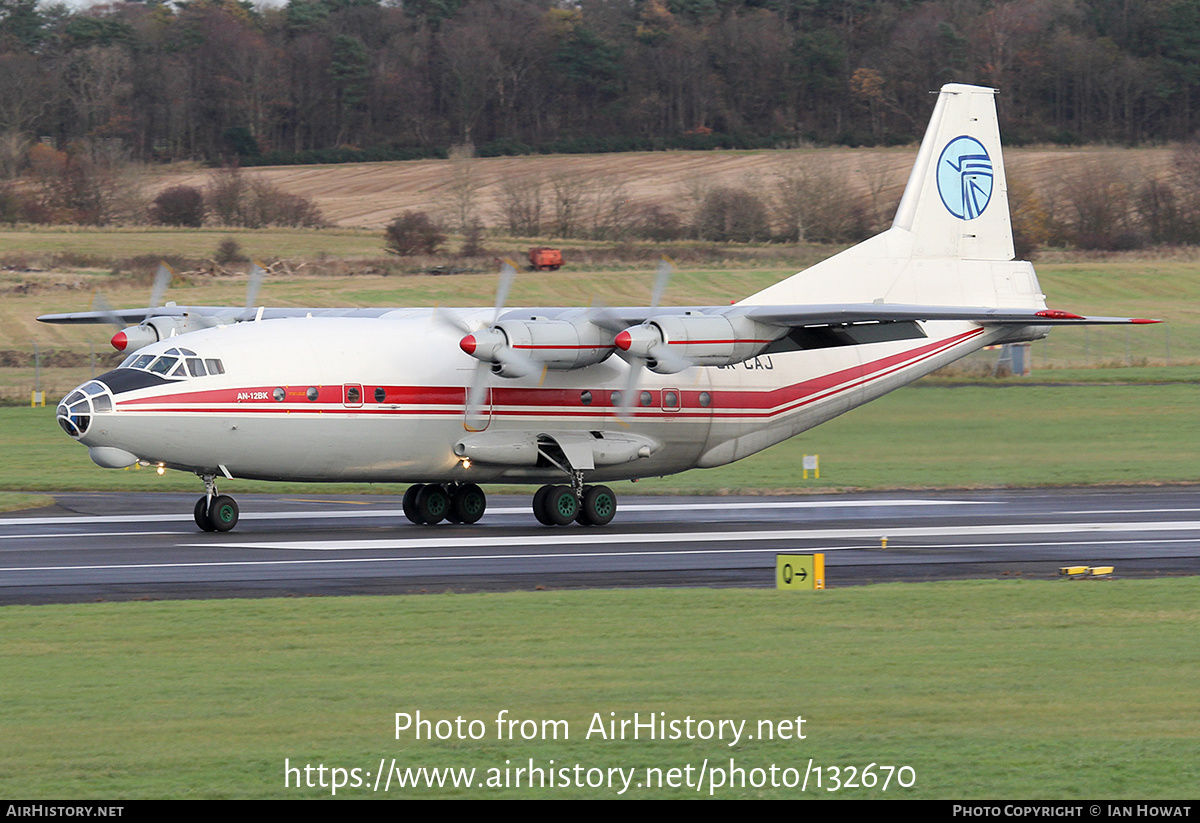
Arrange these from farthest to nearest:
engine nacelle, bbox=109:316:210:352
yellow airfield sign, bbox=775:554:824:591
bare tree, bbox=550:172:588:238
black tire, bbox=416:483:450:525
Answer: bare tree, bbox=550:172:588:238 < engine nacelle, bbox=109:316:210:352 < black tire, bbox=416:483:450:525 < yellow airfield sign, bbox=775:554:824:591

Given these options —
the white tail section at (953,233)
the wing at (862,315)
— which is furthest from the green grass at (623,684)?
the white tail section at (953,233)

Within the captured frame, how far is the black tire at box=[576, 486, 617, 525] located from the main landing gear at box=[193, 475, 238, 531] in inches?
248

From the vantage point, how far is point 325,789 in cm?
907

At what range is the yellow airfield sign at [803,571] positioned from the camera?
1822cm

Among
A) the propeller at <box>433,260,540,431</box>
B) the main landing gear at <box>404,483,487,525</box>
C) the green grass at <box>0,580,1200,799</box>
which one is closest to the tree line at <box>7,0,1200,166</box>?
the main landing gear at <box>404,483,487,525</box>

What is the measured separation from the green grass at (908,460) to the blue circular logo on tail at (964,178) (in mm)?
6762

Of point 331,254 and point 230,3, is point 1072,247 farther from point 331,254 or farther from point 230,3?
point 230,3

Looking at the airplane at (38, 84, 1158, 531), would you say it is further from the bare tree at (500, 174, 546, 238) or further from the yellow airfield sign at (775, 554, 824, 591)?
the bare tree at (500, 174, 546, 238)

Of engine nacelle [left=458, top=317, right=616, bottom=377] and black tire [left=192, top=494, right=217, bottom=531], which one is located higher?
engine nacelle [left=458, top=317, right=616, bottom=377]

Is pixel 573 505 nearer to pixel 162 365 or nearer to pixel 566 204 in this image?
pixel 162 365

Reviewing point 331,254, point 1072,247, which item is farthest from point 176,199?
point 1072,247

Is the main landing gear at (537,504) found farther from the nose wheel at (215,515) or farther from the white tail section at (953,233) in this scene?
the white tail section at (953,233)

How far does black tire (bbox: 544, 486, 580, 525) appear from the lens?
27203 mm

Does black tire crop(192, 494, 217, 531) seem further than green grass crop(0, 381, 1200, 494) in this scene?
No
